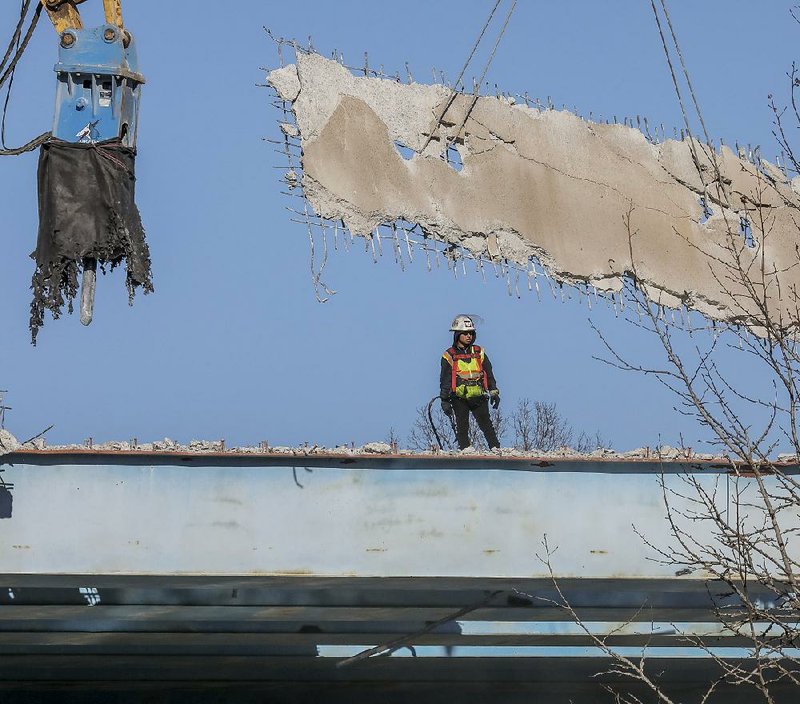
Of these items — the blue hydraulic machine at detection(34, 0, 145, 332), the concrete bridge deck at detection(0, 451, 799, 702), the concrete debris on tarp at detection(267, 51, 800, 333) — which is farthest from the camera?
the concrete debris on tarp at detection(267, 51, 800, 333)

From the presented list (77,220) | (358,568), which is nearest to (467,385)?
(358,568)

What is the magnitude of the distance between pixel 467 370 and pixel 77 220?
352cm

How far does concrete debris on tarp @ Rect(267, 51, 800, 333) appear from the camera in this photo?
1199 cm

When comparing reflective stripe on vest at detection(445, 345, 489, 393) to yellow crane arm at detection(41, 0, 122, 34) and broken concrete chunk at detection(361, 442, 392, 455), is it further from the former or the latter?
yellow crane arm at detection(41, 0, 122, 34)

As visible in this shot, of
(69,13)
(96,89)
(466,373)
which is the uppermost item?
(69,13)

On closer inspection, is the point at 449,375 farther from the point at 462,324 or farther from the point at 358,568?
the point at 358,568

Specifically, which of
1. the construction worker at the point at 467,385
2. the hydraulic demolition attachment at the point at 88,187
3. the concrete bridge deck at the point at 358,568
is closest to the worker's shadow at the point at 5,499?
the concrete bridge deck at the point at 358,568

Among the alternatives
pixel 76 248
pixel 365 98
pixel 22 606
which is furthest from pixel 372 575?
pixel 365 98

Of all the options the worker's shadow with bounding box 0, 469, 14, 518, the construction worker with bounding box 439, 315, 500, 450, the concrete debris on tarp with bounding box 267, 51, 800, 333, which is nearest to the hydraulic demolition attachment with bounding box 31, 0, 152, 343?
the worker's shadow with bounding box 0, 469, 14, 518

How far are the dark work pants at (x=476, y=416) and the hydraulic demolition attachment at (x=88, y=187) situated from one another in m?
2.94

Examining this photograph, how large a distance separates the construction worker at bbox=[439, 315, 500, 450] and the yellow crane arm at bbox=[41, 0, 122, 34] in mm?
3845

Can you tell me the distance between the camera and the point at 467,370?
429 inches

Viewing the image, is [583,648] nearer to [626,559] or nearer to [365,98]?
[626,559]

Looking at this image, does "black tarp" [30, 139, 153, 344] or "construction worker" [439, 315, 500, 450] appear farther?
"construction worker" [439, 315, 500, 450]
